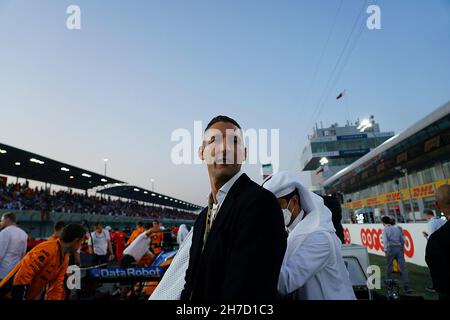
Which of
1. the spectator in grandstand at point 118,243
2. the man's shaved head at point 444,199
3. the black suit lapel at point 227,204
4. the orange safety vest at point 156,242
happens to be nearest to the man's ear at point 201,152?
the black suit lapel at point 227,204

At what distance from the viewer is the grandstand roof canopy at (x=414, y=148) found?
12805 mm

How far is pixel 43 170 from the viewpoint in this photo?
2533 cm

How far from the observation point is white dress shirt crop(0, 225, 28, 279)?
223 inches

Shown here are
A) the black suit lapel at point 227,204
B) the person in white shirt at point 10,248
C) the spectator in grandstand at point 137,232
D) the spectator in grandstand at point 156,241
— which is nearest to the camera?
the black suit lapel at point 227,204

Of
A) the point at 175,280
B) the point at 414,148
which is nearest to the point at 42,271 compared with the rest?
the point at 175,280

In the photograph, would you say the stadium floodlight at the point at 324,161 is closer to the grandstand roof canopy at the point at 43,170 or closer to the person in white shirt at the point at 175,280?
the grandstand roof canopy at the point at 43,170

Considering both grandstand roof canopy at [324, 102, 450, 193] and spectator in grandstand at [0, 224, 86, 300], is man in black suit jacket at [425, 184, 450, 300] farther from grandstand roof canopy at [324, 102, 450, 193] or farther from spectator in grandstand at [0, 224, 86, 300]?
grandstand roof canopy at [324, 102, 450, 193]

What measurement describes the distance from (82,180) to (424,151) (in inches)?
1222

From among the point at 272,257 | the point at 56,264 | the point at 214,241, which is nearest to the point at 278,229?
the point at 272,257

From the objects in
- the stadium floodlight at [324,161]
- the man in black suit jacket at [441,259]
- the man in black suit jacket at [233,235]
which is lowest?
the man in black suit jacket at [441,259]

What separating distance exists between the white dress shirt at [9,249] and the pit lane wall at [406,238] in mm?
12222

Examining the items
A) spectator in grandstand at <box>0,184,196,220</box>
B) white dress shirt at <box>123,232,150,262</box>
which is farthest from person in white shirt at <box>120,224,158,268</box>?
spectator in grandstand at <box>0,184,196,220</box>

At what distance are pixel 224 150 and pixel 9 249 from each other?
6630mm
